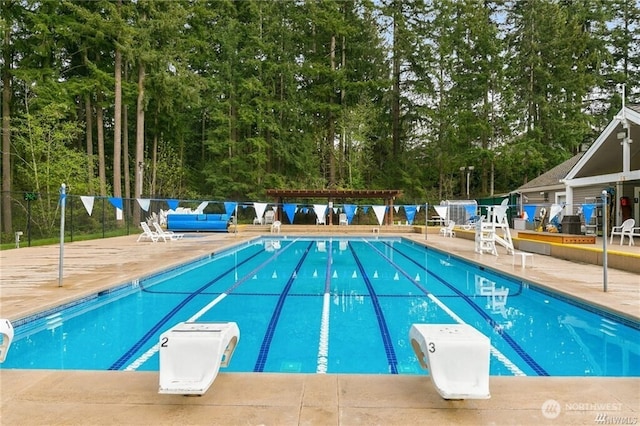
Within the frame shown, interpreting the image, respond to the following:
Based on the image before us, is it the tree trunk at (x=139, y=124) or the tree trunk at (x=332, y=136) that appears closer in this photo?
the tree trunk at (x=139, y=124)

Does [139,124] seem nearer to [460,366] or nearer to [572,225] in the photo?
[572,225]

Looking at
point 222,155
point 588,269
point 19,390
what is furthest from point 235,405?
point 222,155

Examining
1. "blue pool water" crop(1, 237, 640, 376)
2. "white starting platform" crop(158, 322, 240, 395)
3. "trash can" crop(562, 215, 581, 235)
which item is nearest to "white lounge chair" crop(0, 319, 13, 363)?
"white starting platform" crop(158, 322, 240, 395)

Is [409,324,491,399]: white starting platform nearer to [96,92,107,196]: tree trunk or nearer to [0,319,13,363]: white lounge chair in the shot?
[0,319,13,363]: white lounge chair

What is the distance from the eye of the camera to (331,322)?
5125 mm

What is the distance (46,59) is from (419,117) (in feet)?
71.3

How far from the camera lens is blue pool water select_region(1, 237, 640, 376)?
3898mm

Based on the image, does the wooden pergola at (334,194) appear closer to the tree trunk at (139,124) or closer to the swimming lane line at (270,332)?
the tree trunk at (139,124)

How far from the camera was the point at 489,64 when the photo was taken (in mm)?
26297

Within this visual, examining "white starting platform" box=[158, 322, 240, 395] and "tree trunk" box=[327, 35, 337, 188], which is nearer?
"white starting platform" box=[158, 322, 240, 395]

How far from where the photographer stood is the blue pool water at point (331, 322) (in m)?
3.90

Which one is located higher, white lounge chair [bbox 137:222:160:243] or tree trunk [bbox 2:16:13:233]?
tree trunk [bbox 2:16:13:233]

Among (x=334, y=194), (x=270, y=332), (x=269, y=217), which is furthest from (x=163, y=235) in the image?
(x=270, y=332)

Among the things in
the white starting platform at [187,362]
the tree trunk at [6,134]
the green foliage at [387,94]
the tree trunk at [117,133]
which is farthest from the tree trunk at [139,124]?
the white starting platform at [187,362]
